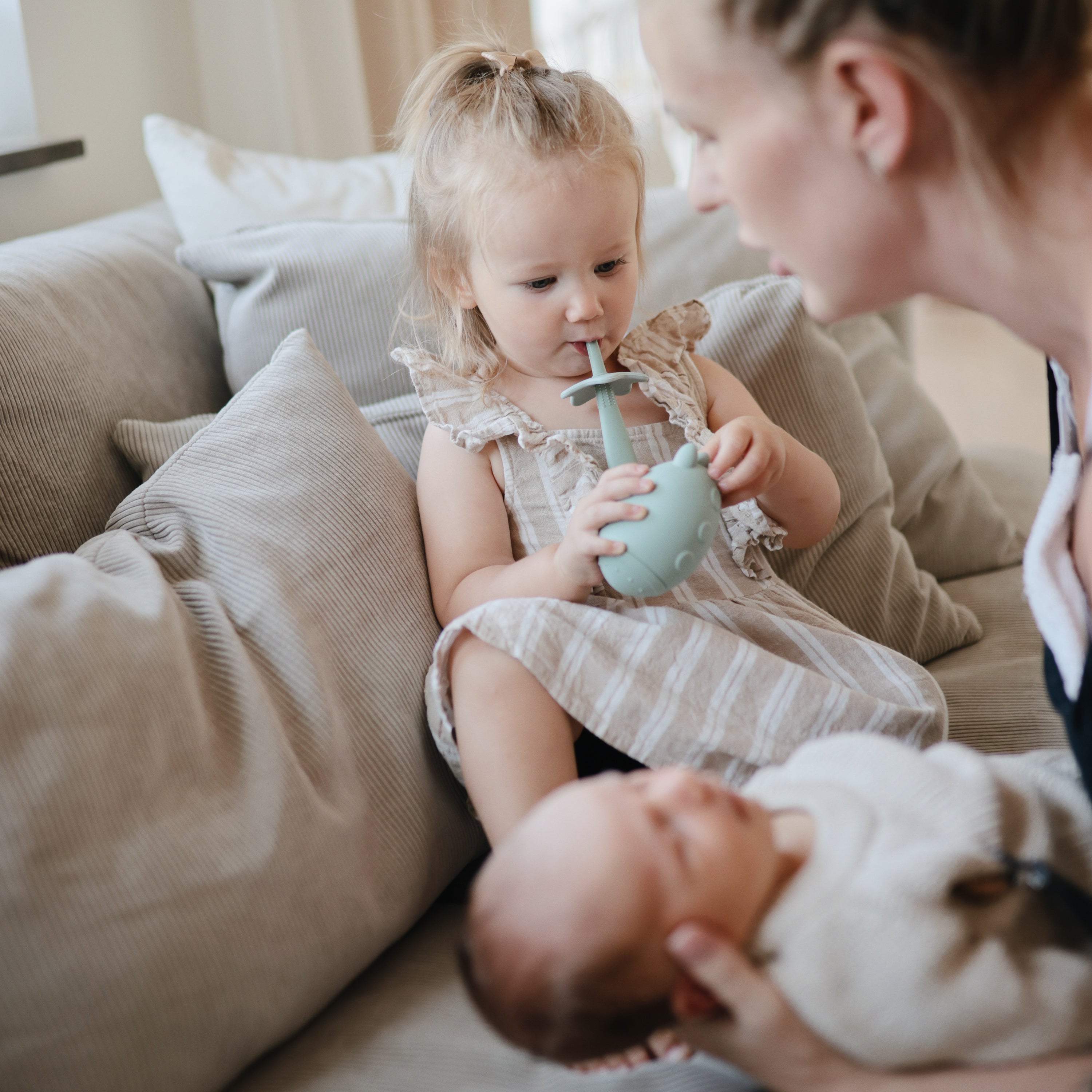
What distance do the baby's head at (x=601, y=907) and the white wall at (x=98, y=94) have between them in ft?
4.25

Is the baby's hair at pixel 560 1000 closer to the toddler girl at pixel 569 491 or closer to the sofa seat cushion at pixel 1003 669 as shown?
the toddler girl at pixel 569 491

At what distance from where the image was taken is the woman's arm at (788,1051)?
67 cm

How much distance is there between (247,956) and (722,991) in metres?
0.34

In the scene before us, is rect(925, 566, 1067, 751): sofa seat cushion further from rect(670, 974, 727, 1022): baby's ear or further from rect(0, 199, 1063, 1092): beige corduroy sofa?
rect(670, 974, 727, 1022): baby's ear

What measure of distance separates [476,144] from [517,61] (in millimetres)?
139

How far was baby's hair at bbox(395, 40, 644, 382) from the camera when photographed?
1.05m

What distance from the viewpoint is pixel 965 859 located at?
2.25ft

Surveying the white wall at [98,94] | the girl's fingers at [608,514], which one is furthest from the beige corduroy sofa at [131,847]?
the white wall at [98,94]

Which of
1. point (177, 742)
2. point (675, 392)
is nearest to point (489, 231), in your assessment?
point (675, 392)

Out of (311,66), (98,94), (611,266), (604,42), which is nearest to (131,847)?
(611,266)

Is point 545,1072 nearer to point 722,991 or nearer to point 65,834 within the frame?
point 722,991

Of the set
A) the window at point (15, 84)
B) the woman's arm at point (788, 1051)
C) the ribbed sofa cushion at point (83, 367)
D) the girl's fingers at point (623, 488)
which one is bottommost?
the woman's arm at point (788, 1051)

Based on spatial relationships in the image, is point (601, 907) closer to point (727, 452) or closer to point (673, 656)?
point (673, 656)

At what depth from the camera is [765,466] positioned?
1.02 meters
